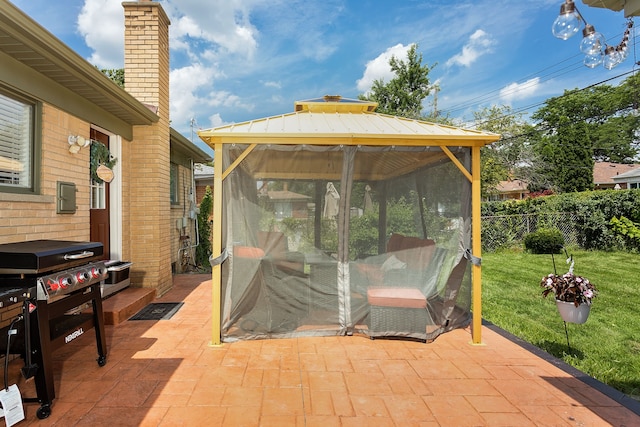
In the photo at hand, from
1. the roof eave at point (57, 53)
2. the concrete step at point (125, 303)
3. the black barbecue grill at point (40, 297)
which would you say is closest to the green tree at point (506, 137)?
the concrete step at point (125, 303)

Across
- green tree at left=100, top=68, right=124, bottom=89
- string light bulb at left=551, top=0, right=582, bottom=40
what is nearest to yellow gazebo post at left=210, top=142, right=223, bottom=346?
string light bulb at left=551, top=0, right=582, bottom=40

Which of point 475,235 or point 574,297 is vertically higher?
point 475,235

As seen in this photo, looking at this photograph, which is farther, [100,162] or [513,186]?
[513,186]

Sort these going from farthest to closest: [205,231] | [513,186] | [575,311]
Result: [513,186] → [205,231] → [575,311]

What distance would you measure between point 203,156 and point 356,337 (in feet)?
23.9

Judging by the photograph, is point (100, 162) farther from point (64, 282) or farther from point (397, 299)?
point (397, 299)

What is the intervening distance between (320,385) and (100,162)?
427 centimetres

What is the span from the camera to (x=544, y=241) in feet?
33.4

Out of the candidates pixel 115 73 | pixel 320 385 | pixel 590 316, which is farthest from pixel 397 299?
pixel 115 73

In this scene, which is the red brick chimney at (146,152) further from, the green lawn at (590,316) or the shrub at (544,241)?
the shrub at (544,241)

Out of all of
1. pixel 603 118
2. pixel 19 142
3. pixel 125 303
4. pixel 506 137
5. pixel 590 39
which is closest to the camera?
pixel 19 142

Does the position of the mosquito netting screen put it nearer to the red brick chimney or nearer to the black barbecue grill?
the black barbecue grill

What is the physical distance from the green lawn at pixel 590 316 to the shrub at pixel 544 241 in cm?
96

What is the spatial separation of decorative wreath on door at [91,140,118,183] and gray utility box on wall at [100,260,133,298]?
1.19 m
